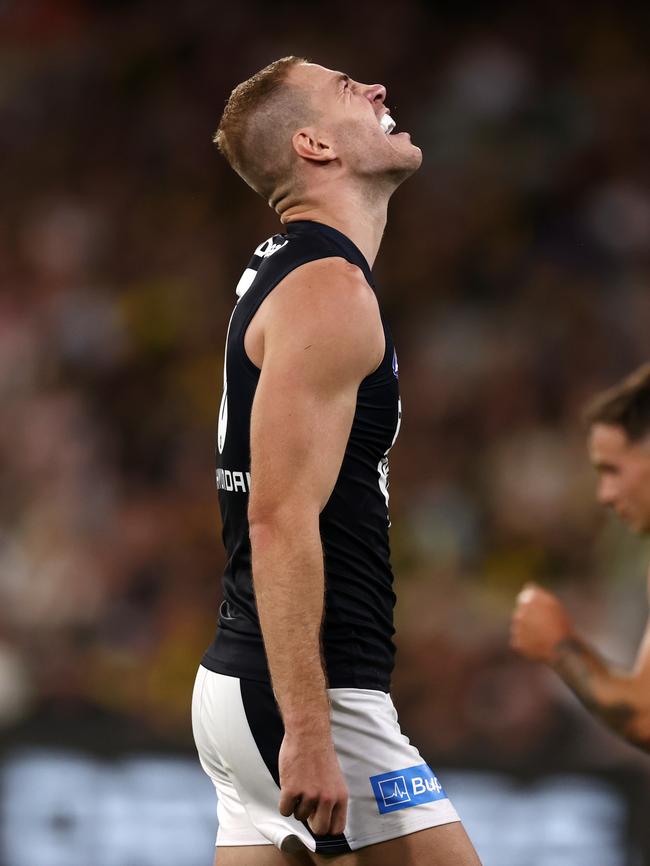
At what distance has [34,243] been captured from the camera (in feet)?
27.3

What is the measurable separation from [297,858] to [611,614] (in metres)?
3.82

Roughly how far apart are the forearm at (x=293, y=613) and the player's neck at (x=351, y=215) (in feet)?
2.37

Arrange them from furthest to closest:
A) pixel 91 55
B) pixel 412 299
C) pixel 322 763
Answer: pixel 91 55 → pixel 412 299 → pixel 322 763

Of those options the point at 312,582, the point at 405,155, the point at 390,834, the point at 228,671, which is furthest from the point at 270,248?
the point at 390,834

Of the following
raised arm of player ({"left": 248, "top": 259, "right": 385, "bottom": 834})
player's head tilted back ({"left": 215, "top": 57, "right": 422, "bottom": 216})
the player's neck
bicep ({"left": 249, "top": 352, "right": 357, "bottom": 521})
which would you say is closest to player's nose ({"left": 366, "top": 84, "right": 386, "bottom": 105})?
player's head tilted back ({"left": 215, "top": 57, "right": 422, "bottom": 216})

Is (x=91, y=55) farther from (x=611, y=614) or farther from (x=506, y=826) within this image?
(x=506, y=826)

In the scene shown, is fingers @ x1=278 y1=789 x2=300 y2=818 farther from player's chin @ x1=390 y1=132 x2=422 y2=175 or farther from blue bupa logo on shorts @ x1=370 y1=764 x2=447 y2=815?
player's chin @ x1=390 y1=132 x2=422 y2=175

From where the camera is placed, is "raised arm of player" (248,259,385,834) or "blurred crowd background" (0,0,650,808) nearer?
"raised arm of player" (248,259,385,834)

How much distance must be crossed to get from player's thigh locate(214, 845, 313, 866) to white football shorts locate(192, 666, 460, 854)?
0.05 ft

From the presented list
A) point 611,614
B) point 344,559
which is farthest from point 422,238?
point 344,559

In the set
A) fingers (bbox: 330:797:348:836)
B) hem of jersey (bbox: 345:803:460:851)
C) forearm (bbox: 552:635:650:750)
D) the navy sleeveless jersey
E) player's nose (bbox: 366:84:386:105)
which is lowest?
hem of jersey (bbox: 345:803:460:851)

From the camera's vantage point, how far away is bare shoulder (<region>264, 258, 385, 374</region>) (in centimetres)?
251

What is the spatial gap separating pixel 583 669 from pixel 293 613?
56.5 inches

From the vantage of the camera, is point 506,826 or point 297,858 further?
point 506,826
